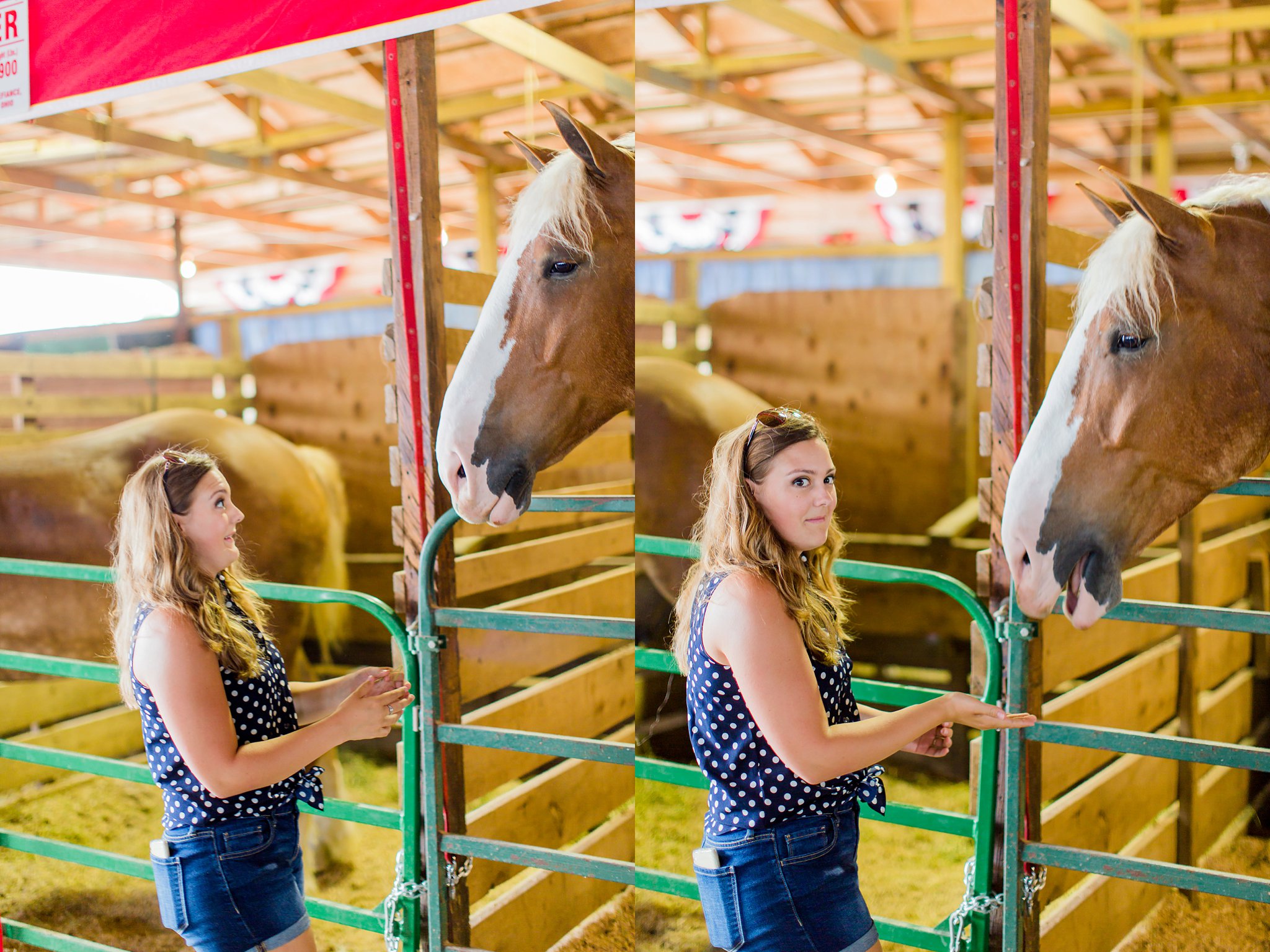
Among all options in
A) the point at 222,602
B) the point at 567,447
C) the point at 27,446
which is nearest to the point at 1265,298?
the point at 567,447

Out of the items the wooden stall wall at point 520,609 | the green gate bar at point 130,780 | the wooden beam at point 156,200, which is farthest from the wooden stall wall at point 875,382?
the green gate bar at point 130,780

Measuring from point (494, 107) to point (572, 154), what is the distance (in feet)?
0.65

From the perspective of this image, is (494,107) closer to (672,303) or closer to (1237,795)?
(672,303)

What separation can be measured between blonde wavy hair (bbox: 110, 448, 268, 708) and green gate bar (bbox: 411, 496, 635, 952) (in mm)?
347

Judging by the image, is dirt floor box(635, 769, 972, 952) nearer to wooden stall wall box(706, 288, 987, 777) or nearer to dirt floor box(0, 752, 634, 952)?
wooden stall wall box(706, 288, 987, 777)

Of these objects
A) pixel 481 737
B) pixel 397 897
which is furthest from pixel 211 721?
pixel 397 897

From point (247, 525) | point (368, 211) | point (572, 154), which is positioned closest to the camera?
point (572, 154)

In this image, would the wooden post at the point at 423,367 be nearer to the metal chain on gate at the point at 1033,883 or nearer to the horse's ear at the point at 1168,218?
the metal chain on gate at the point at 1033,883

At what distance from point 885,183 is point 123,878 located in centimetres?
243

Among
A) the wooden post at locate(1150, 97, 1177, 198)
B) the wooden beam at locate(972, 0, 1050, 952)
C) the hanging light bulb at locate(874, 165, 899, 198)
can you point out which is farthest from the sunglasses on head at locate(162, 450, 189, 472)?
the wooden post at locate(1150, 97, 1177, 198)

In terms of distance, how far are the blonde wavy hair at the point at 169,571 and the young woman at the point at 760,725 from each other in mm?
840

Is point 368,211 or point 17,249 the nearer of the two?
point 368,211

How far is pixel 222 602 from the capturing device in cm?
186

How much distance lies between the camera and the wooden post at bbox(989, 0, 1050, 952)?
1.50 m
